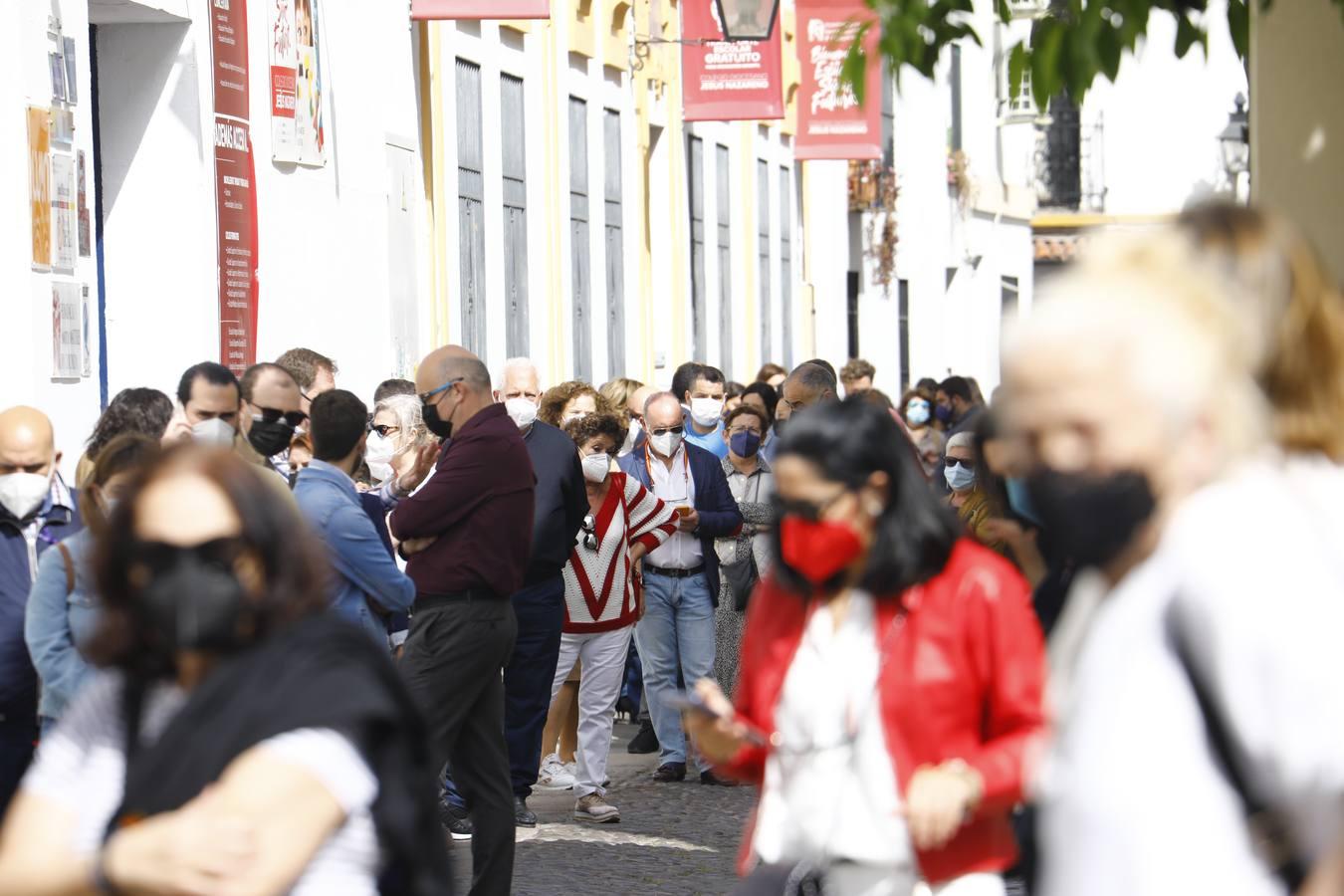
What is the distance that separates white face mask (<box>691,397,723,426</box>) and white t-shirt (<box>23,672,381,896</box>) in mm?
10874

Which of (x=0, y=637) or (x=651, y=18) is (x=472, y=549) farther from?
(x=651, y=18)

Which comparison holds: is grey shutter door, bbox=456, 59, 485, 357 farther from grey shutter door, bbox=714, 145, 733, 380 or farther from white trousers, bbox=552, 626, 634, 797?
white trousers, bbox=552, 626, 634, 797

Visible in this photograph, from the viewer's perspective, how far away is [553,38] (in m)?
21.0

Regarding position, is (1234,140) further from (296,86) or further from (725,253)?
(296,86)

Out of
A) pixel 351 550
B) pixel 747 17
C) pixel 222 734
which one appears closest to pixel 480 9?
pixel 747 17

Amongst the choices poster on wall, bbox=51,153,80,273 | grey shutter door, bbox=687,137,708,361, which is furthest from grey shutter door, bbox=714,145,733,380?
poster on wall, bbox=51,153,80,273

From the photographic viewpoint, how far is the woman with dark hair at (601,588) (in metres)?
10.4

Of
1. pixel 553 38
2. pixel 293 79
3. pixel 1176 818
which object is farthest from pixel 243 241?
pixel 1176 818

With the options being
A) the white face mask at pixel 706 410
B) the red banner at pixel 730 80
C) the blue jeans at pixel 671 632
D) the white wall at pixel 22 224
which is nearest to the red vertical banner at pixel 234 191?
the white wall at pixel 22 224

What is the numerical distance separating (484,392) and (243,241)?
5860 mm

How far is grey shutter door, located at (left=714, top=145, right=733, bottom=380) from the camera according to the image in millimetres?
27281

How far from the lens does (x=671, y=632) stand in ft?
37.9

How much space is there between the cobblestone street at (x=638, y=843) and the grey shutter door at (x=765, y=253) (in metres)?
18.3

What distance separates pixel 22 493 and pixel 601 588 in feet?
14.7
